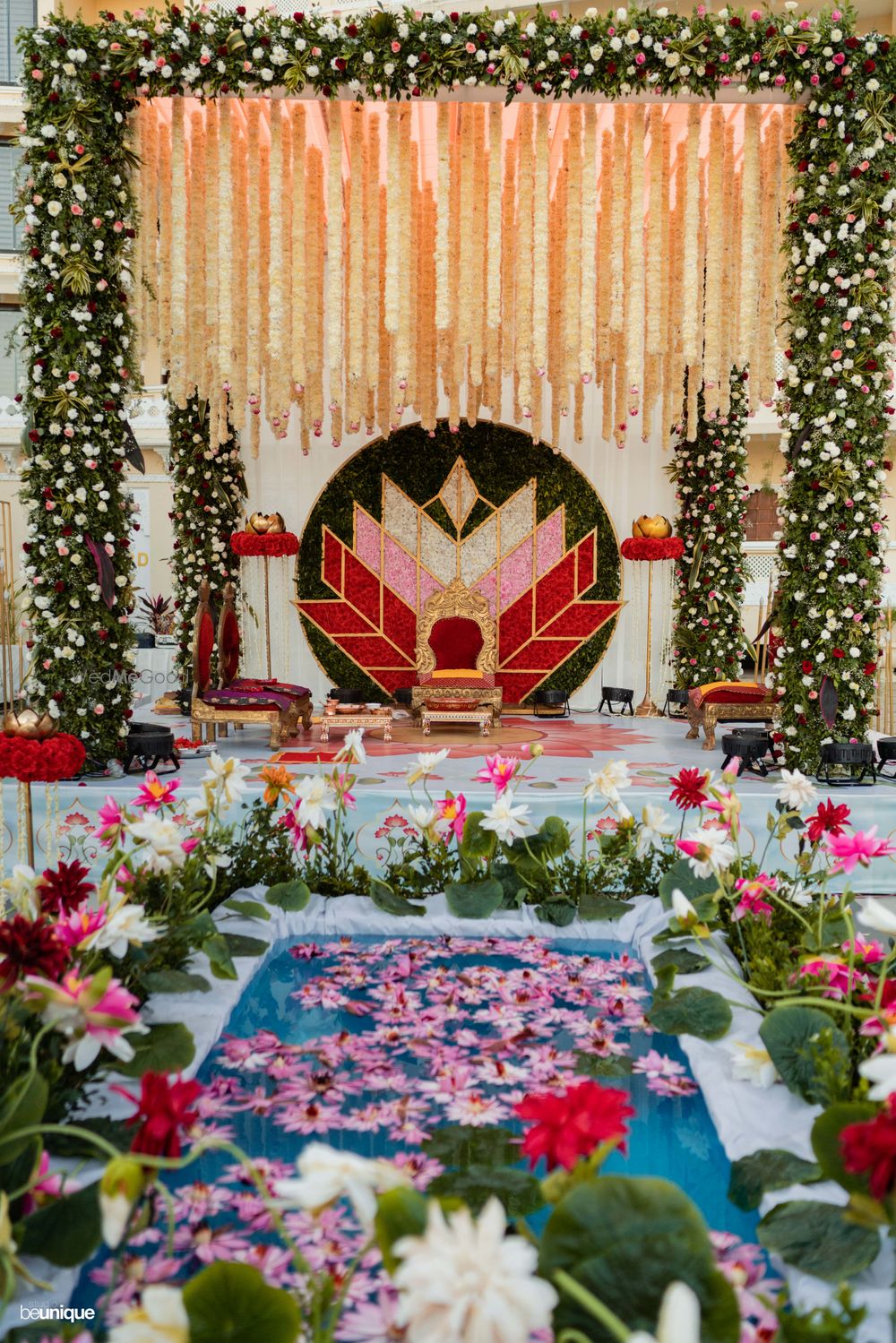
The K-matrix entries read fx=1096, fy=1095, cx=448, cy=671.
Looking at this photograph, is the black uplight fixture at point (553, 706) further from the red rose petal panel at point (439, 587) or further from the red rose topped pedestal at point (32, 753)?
the red rose topped pedestal at point (32, 753)

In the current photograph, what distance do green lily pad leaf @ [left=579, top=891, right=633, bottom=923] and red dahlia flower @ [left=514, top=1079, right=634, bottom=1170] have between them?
2.06 m

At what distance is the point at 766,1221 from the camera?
1.68 m

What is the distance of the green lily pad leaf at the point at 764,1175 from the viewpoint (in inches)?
72.2

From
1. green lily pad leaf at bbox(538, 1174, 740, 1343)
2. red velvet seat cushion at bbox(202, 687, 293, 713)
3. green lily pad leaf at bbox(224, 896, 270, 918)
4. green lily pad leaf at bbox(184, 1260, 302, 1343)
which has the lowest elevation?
red velvet seat cushion at bbox(202, 687, 293, 713)

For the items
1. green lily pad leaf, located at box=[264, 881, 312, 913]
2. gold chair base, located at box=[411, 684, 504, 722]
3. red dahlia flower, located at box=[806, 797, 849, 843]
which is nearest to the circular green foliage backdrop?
gold chair base, located at box=[411, 684, 504, 722]

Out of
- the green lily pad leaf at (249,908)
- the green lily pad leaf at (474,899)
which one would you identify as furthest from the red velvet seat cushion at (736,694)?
the green lily pad leaf at (249,908)

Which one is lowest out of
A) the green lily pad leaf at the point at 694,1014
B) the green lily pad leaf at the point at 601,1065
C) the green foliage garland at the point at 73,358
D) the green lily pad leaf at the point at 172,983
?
the green lily pad leaf at the point at 601,1065

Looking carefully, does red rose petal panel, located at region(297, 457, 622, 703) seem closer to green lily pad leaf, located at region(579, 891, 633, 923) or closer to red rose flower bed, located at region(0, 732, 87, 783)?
green lily pad leaf, located at region(579, 891, 633, 923)

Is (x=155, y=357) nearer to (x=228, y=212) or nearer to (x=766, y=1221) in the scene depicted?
(x=228, y=212)

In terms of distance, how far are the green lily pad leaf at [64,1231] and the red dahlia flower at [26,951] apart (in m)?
0.39

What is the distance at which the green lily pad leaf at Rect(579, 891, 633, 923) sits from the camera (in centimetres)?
337

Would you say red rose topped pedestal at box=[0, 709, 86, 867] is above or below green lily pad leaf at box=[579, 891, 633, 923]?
above

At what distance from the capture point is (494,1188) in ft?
5.98

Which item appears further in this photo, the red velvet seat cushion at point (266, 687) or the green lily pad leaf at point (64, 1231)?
the red velvet seat cushion at point (266, 687)
